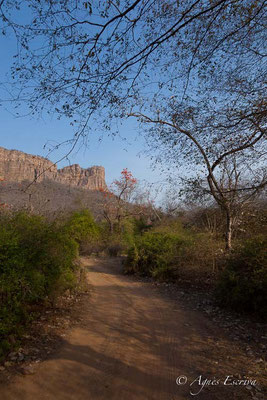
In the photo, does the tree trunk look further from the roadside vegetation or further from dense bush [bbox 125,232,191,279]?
dense bush [bbox 125,232,191,279]

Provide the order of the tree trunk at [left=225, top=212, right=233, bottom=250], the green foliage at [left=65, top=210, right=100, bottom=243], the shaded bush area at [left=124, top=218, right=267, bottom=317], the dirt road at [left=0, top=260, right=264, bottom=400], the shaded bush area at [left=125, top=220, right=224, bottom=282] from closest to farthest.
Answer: the dirt road at [left=0, top=260, right=264, bottom=400] < the shaded bush area at [left=124, top=218, right=267, bottom=317] < the shaded bush area at [left=125, top=220, right=224, bottom=282] < the tree trunk at [left=225, top=212, right=233, bottom=250] < the green foliage at [left=65, top=210, right=100, bottom=243]

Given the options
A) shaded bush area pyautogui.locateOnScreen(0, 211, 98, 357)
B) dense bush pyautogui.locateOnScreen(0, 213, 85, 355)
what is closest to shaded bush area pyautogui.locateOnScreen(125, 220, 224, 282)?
shaded bush area pyautogui.locateOnScreen(0, 211, 98, 357)

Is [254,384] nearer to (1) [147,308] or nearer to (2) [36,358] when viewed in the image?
(2) [36,358]

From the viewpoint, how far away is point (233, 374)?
10.7 ft

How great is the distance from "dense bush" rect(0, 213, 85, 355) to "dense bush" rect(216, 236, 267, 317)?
11.3 ft

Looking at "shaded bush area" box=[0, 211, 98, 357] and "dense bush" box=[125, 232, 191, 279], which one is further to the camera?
"dense bush" box=[125, 232, 191, 279]

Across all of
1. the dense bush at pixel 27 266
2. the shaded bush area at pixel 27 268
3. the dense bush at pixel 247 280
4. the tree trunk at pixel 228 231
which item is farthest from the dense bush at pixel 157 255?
the dense bush at pixel 27 266

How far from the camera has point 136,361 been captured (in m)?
3.57

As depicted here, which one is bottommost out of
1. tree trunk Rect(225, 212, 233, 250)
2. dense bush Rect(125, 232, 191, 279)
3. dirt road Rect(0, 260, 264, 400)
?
dirt road Rect(0, 260, 264, 400)

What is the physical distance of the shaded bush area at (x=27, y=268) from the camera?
372cm

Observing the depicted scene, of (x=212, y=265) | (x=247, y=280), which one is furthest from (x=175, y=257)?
(x=247, y=280)

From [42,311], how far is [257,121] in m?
5.52

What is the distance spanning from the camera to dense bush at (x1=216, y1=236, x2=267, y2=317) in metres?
5.10

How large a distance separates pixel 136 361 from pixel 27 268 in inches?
83.8
